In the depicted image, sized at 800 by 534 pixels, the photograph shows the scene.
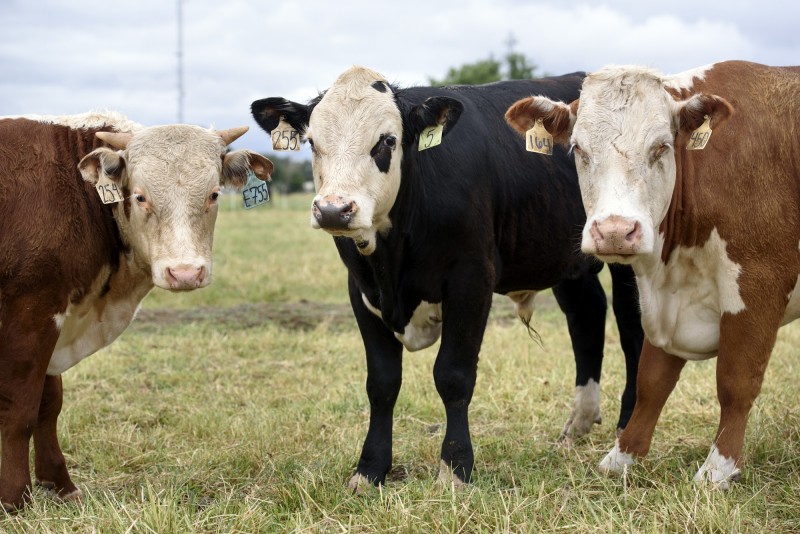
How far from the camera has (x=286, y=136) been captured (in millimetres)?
5035

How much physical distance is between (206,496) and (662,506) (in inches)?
93.2

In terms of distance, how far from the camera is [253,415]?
6445 mm

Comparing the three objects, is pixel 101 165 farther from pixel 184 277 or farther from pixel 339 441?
pixel 339 441

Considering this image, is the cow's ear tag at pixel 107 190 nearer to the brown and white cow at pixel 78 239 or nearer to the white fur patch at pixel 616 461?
the brown and white cow at pixel 78 239

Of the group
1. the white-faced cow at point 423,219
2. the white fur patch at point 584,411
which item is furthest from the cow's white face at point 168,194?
the white fur patch at point 584,411

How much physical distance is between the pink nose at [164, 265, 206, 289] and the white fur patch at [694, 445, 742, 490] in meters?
2.68

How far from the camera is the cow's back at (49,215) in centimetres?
468

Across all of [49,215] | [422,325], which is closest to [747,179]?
[422,325]

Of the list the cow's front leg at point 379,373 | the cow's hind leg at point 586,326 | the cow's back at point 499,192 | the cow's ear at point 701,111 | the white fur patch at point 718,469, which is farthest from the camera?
the cow's hind leg at point 586,326

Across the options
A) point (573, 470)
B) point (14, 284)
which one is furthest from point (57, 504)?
point (573, 470)

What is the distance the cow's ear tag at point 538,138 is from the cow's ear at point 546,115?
0.10ft

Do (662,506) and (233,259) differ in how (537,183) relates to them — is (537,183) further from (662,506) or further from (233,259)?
(233,259)

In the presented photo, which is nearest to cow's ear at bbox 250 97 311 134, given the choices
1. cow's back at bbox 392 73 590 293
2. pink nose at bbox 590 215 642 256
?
cow's back at bbox 392 73 590 293

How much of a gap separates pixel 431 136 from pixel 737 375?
1.98m
